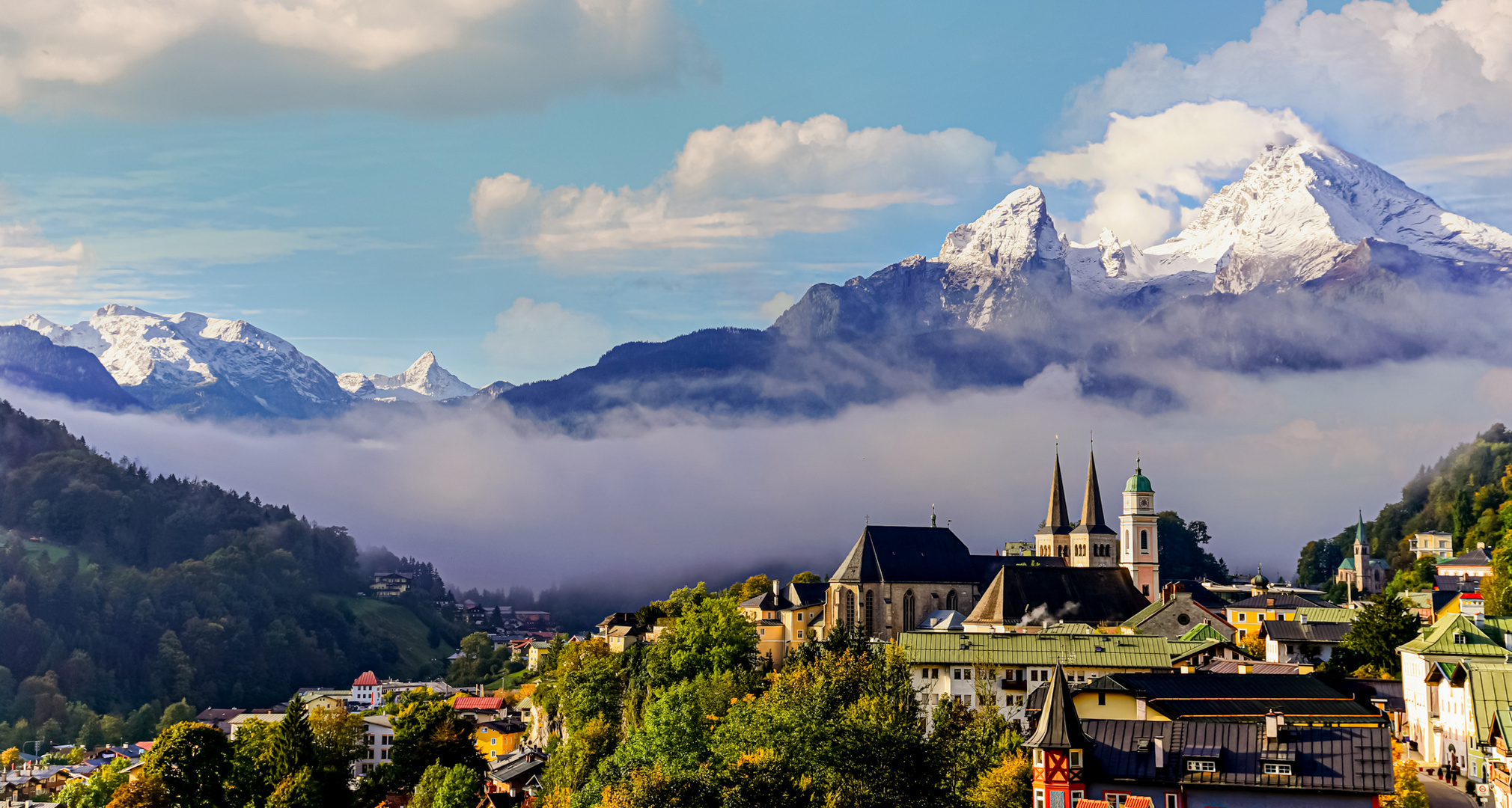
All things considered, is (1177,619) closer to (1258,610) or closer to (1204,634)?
(1204,634)

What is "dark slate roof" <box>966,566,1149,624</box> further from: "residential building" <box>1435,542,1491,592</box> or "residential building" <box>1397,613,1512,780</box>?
"residential building" <box>1435,542,1491,592</box>

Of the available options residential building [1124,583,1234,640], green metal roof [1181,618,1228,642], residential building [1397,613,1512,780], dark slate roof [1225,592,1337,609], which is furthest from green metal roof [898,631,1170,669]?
dark slate roof [1225,592,1337,609]

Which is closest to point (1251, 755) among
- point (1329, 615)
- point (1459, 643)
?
point (1459, 643)

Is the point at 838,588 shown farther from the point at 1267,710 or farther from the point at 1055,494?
the point at 1267,710

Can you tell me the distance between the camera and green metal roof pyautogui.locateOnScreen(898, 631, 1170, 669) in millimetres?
94188

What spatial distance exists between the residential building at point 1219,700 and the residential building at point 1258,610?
124 ft

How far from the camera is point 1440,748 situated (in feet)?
264

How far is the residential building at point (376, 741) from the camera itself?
14311 cm

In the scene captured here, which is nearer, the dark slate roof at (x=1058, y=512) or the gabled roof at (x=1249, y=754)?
the gabled roof at (x=1249, y=754)

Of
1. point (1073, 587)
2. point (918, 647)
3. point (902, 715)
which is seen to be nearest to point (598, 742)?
point (918, 647)

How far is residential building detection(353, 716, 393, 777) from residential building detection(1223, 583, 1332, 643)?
7630 cm

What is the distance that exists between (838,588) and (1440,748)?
6780 centimetres

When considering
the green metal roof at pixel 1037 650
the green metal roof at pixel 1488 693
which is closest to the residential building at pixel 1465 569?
the green metal roof at pixel 1037 650

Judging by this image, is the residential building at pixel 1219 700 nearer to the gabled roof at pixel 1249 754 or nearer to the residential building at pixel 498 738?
the gabled roof at pixel 1249 754
